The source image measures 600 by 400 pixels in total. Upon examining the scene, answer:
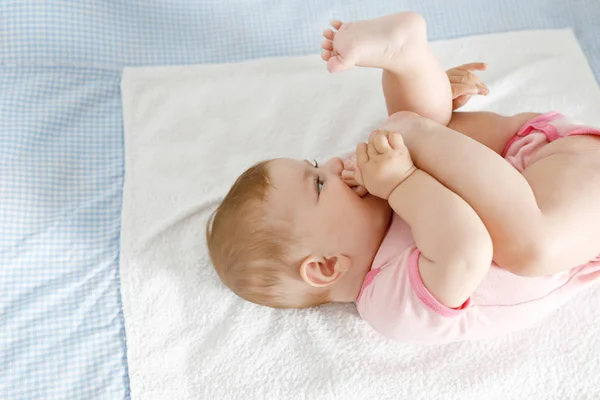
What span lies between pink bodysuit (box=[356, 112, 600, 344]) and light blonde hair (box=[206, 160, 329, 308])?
0.42ft

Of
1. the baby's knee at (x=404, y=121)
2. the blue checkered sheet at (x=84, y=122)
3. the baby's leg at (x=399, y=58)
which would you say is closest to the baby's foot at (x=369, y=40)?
the baby's leg at (x=399, y=58)

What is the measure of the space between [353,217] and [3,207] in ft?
2.50

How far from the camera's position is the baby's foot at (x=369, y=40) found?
44.6 inches

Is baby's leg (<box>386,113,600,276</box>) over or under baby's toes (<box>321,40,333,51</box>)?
under

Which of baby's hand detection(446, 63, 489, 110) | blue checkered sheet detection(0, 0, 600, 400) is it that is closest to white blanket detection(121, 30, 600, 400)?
blue checkered sheet detection(0, 0, 600, 400)

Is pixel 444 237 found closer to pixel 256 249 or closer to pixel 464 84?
pixel 256 249

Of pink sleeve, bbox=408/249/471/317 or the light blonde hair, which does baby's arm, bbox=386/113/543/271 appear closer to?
pink sleeve, bbox=408/249/471/317

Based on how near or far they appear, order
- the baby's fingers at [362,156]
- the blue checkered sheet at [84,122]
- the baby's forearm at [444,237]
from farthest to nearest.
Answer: the blue checkered sheet at [84,122] < the baby's fingers at [362,156] < the baby's forearm at [444,237]

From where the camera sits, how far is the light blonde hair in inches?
44.5

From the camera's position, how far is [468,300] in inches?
43.8

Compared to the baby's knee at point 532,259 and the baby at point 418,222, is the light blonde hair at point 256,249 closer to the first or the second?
the baby at point 418,222

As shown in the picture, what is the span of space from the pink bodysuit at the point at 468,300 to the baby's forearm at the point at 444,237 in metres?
0.04

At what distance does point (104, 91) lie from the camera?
62.1 inches

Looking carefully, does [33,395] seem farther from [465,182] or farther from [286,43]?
[286,43]
